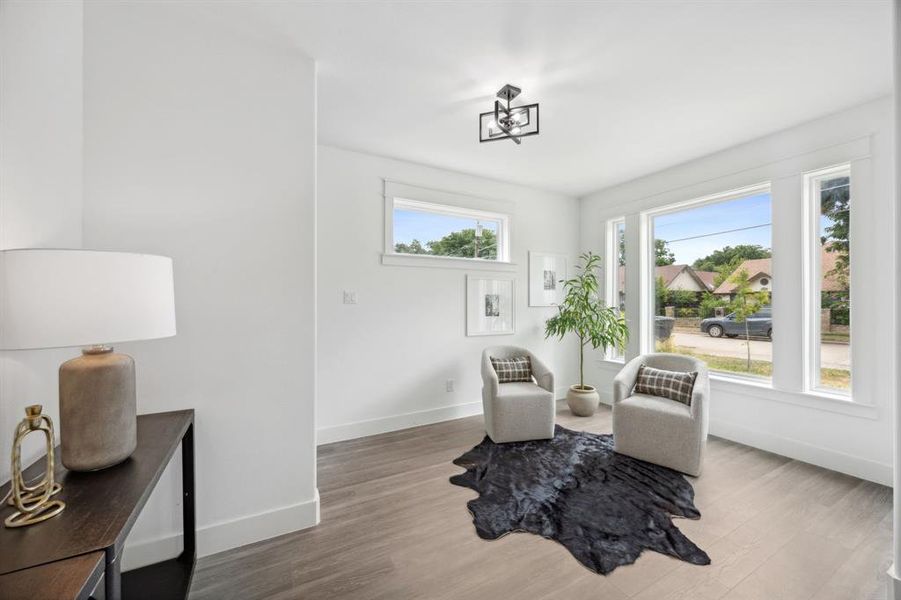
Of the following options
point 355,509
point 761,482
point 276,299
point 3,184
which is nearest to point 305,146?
point 276,299

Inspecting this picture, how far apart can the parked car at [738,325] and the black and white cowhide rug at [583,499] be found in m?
1.62

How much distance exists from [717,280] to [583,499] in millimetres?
2676

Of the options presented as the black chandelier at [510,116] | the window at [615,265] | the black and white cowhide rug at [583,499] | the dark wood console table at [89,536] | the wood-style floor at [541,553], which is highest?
the black chandelier at [510,116]

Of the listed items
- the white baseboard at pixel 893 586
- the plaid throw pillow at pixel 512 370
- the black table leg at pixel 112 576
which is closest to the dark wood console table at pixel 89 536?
the black table leg at pixel 112 576

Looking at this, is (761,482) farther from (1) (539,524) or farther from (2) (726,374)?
(1) (539,524)

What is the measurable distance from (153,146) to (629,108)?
3002 mm

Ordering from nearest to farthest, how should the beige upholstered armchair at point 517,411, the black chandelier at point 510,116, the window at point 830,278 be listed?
the black chandelier at point 510,116 → the window at point 830,278 → the beige upholstered armchair at point 517,411

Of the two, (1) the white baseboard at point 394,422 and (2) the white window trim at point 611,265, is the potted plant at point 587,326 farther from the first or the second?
(1) the white baseboard at point 394,422

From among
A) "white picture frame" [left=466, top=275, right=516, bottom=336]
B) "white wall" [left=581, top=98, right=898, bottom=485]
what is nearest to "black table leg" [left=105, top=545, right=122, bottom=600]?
→ "white picture frame" [left=466, top=275, right=516, bottom=336]

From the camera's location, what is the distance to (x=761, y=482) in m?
2.48

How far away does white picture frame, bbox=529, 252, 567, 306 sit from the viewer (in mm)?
4391

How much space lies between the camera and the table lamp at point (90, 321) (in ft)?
2.98

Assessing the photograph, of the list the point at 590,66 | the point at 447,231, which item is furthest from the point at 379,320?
the point at 590,66

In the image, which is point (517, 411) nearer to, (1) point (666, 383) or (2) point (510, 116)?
(1) point (666, 383)
